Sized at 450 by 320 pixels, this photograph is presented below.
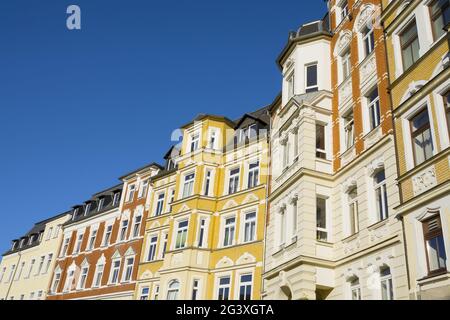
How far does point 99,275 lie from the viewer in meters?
34.5

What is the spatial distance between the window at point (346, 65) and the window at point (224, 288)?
1194cm

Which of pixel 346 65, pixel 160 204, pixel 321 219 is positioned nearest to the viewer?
pixel 321 219

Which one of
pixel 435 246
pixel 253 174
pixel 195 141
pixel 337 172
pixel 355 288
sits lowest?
pixel 355 288

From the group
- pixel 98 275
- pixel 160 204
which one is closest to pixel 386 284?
pixel 160 204

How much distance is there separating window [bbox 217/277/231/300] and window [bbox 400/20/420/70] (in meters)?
14.4

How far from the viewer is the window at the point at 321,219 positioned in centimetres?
1675

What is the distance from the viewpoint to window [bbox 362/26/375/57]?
17445 mm

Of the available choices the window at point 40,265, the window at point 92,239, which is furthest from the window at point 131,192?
the window at point 40,265

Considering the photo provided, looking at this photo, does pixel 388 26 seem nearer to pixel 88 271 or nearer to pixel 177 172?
pixel 177 172

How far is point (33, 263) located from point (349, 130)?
3709cm

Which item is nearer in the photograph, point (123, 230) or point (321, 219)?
point (321, 219)

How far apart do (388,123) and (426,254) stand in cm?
481

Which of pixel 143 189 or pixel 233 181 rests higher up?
pixel 143 189

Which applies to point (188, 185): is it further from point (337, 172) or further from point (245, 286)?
point (337, 172)
